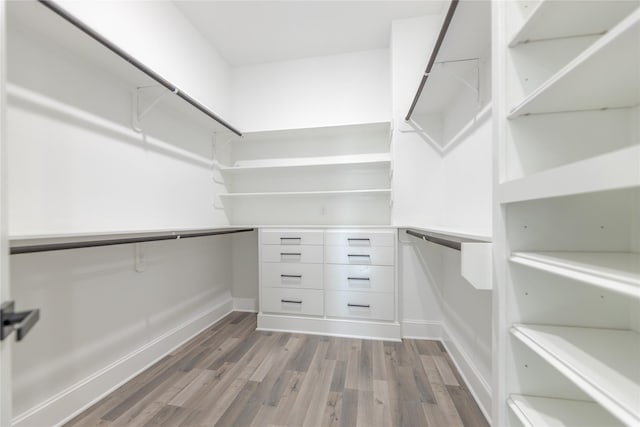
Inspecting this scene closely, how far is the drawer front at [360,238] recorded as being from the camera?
2125 mm

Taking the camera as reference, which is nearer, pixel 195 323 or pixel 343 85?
pixel 195 323

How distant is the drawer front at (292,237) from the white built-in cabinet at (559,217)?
1.54 m

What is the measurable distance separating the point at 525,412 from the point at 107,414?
6.07ft

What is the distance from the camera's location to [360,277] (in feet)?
7.11

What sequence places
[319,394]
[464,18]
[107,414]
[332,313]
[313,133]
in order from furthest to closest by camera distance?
1. [313,133]
2. [332,313]
3. [319,394]
4. [107,414]
5. [464,18]

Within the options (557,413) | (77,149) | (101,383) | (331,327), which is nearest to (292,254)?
(331,327)

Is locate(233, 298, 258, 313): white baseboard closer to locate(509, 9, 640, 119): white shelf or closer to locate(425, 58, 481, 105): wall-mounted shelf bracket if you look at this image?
locate(425, 58, 481, 105): wall-mounted shelf bracket

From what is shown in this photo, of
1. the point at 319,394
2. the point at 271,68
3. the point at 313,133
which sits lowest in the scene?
the point at 319,394

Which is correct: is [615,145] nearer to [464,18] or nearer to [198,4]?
[464,18]

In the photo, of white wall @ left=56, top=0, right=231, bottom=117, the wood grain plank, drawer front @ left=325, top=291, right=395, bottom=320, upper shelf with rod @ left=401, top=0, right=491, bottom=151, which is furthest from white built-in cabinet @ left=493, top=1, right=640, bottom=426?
white wall @ left=56, top=0, right=231, bottom=117

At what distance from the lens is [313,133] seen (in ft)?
8.46

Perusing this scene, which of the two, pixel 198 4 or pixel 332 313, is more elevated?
pixel 198 4

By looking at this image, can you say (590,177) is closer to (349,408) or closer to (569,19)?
(569,19)

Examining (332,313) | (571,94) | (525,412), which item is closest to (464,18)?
(571,94)
